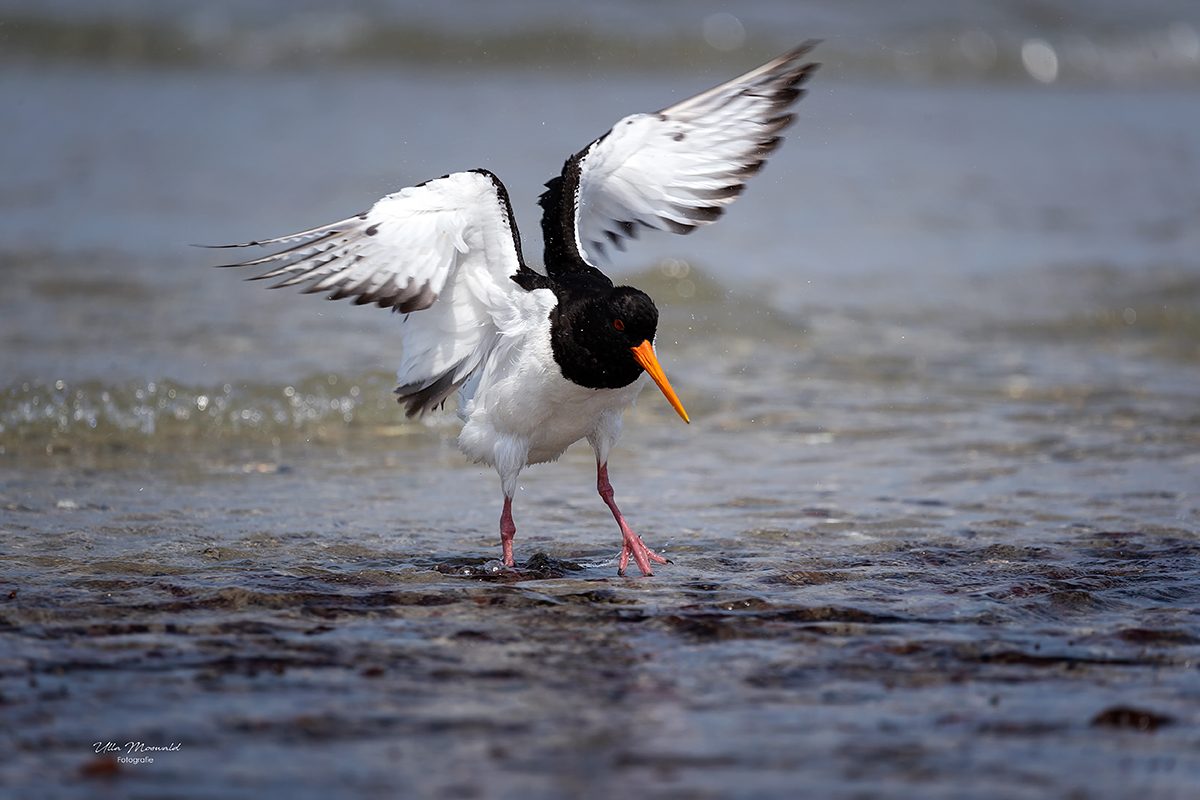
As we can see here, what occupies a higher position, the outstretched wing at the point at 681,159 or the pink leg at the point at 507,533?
the outstretched wing at the point at 681,159

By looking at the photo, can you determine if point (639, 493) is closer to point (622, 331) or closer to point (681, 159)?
point (622, 331)

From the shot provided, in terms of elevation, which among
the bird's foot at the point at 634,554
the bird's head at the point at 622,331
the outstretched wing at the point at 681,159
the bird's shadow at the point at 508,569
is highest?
the outstretched wing at the point at 681,159

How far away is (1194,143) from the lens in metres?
15.2

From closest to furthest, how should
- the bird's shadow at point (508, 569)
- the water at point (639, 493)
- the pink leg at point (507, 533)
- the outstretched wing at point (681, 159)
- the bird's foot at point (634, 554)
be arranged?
the water at point (639, 493) < the bird's shadow at point (508, 569) < the bird's foot at point (634, 554) < the pink leg at point (507, 533) < the outstretched wing at point (681, 159)

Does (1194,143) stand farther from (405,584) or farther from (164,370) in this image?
(405,584)

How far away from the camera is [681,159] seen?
549 centimetres

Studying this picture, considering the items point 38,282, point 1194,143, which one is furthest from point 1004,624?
point 1194,143

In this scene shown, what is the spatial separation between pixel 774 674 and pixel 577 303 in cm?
186

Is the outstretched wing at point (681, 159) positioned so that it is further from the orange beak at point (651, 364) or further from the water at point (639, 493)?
the water at point (639, 493)

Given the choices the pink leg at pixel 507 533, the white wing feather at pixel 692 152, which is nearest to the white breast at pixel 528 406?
the pink leg at pixel 507 533

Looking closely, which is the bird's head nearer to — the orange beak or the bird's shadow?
the orange beak

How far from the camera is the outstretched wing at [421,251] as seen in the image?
15.3 feet

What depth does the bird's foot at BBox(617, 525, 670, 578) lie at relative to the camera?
4.75 meters

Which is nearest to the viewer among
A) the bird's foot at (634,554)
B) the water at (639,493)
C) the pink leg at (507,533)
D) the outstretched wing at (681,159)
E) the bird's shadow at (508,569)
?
the water at (639,493)
